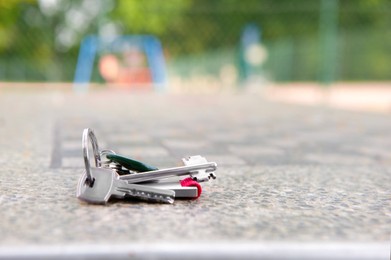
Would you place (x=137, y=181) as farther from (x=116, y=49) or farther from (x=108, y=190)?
(x=116, y=49)

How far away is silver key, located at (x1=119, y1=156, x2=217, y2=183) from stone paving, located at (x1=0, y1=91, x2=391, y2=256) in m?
0.09

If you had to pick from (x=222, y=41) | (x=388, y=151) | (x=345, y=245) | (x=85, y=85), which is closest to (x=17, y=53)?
(x=222, y=41)

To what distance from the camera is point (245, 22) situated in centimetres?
2408

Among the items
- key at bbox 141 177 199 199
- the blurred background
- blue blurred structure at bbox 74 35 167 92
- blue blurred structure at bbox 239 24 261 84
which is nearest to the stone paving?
key at bbox 141 177 199 199

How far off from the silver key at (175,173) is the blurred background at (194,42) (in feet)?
38.7

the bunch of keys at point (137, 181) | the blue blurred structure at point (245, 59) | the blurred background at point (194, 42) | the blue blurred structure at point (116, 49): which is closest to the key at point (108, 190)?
the bunch of keys at point (137, 181)

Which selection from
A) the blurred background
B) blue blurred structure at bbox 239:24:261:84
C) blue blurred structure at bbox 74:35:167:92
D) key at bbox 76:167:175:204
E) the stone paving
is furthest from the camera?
blue blurred structure at bbox 239:24:261:84

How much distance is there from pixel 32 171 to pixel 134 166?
93 cm

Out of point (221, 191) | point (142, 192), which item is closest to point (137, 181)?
point (142, 192)

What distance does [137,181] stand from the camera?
2.12 metres

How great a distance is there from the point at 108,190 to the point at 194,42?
25.4 meters

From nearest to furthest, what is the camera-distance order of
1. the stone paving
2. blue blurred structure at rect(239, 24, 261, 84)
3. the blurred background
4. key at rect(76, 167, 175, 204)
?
the stone paving → key at rect(76, 167, 175, 204) → the blurred background → blue blurred structure at rect(239, 24, 261, 84)

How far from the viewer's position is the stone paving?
1739 millimetres

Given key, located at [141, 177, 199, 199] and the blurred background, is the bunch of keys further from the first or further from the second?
the blurred background
